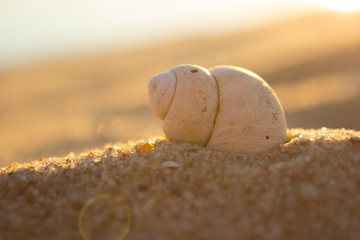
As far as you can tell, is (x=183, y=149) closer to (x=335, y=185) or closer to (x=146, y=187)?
(x=146, y=187)

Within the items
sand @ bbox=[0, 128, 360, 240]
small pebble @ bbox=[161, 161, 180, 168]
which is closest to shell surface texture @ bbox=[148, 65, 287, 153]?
sand @ bbox=[0, 128, 360, 240]

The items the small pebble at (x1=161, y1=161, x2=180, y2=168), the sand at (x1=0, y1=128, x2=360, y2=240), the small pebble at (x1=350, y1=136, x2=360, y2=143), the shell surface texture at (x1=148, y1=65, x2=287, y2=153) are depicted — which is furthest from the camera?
the shell surface texture at (x1=148, y1=65, x2=287, y2=153)

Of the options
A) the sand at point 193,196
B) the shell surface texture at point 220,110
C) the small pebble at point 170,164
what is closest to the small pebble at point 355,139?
the sand at point 193,196

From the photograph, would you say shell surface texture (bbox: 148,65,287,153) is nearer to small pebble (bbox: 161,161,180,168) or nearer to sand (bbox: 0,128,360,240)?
sand (bbox: 0,128,360,240)

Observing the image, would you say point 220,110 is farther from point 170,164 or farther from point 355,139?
point 355,139

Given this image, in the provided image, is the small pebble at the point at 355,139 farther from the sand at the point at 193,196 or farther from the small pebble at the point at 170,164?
the small pebble at the point at 170,164
